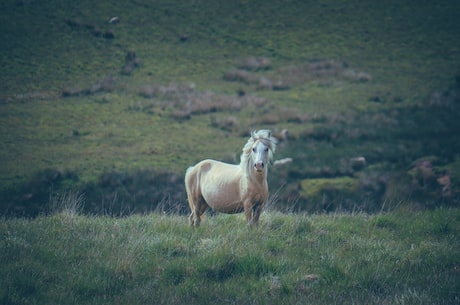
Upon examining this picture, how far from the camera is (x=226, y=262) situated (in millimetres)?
9555

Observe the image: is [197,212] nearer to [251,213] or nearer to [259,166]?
[251,213]

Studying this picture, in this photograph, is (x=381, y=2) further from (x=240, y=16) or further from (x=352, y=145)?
(x=352, y=145)

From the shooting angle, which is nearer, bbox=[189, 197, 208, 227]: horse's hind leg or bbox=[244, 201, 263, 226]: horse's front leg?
bbox=[244, 201, 263, 226]: horse's front leg

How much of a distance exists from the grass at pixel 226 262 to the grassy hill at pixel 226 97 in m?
3.49

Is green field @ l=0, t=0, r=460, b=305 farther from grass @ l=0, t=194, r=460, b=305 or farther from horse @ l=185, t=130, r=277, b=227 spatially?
horse @ l=185, t=130, r=277, b=227

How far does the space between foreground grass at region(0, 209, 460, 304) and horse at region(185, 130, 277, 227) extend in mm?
403

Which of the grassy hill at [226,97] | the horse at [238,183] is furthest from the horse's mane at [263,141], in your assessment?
the grassy hill at [226,97]

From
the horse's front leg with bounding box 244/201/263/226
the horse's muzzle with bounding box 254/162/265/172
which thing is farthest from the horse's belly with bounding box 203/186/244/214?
the horse's muzzle with bounding box 254/162/265/172

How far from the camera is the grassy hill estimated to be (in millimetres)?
24891

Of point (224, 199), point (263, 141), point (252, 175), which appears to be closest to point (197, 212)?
point (224, 199)

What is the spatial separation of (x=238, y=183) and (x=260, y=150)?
99 cm

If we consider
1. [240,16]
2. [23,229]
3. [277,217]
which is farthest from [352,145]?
[240,16]

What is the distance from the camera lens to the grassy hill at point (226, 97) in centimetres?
2489

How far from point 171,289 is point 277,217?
3.70m
